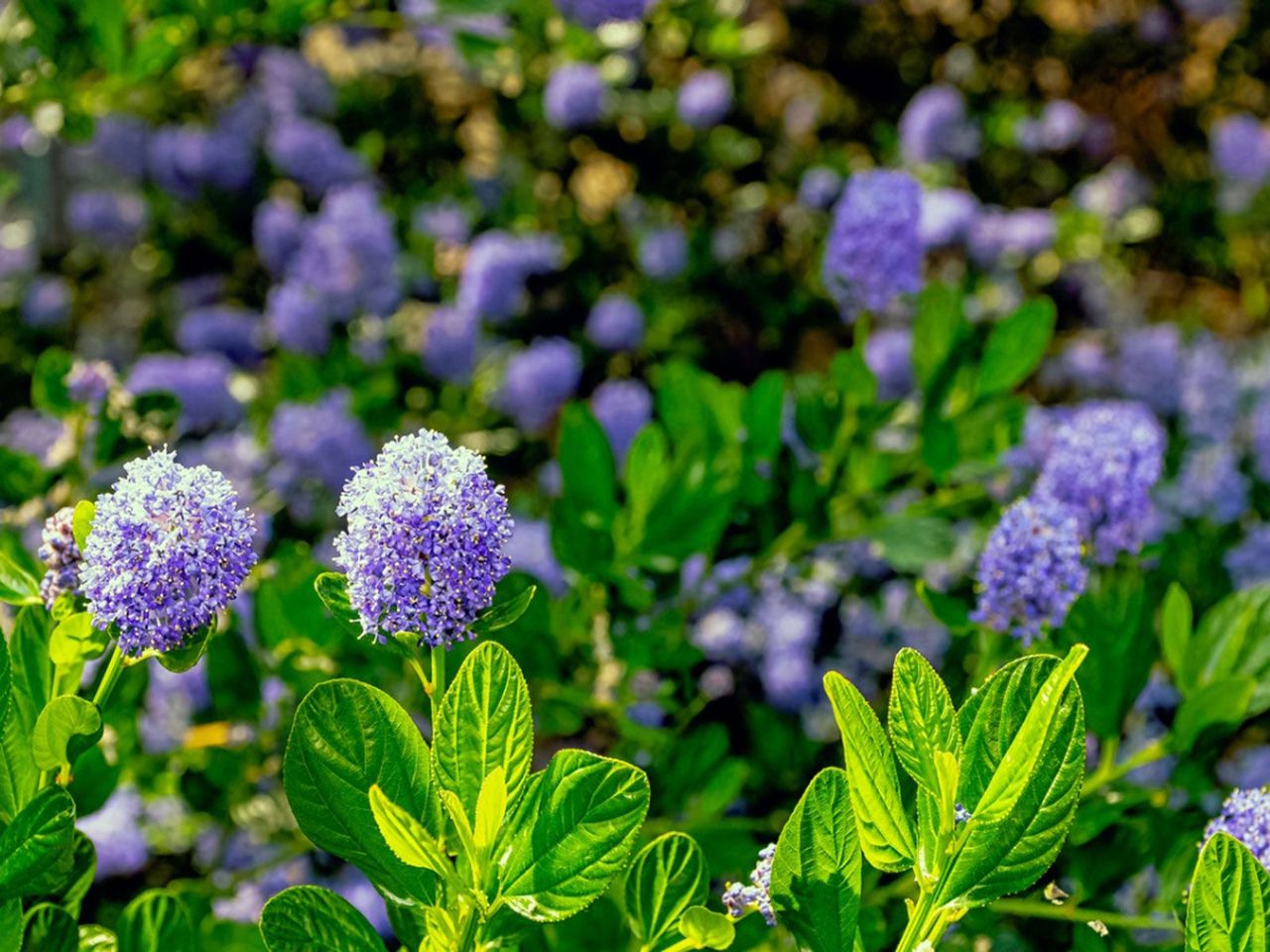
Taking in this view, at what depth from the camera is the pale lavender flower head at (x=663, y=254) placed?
104 inches

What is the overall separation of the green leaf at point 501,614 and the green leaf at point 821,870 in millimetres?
200

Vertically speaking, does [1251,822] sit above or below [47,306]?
above

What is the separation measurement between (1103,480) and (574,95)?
151cm

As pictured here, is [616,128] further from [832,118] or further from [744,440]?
[744,440]

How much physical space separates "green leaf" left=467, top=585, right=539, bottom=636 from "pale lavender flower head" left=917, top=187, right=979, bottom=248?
1.85m

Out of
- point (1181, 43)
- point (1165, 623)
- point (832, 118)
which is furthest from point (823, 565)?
point (1181, 43)

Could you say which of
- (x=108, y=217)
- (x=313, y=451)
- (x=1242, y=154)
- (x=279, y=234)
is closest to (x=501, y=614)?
(x=313, y=451)

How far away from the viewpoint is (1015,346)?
1508mm

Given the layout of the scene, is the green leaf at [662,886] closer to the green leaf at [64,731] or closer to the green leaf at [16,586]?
the green leaf at [64,731]

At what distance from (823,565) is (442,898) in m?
1.10

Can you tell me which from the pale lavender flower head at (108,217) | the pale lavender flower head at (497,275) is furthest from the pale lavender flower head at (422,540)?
the pale lavender flower head at (108,217)

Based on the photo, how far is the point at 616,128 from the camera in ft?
8.97

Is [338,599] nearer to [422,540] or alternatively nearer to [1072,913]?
[422,540]

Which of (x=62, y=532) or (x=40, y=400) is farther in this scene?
(x=40, y=400)
